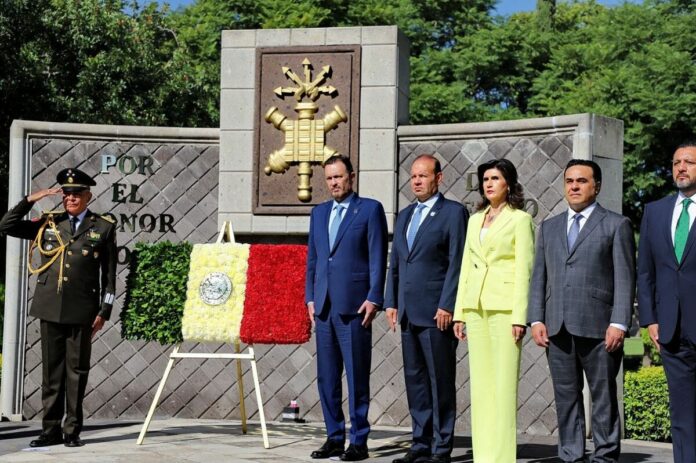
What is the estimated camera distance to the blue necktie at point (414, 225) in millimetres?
7794

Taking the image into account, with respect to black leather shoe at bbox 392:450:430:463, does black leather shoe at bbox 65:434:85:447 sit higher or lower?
lower

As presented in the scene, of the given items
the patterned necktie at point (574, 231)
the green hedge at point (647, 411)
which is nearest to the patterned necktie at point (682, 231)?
the patterned necktie at point (574, 231)

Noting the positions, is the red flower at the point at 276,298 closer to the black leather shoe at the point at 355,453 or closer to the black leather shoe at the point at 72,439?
the black leather shoe at the point at 355,453

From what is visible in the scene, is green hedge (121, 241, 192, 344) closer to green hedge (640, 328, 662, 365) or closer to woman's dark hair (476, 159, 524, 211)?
woman's dark hair (476, 159, 524, 211)

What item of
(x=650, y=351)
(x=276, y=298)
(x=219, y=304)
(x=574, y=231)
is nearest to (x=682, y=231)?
(x=574, y=231)

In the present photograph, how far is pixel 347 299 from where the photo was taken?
802 cm

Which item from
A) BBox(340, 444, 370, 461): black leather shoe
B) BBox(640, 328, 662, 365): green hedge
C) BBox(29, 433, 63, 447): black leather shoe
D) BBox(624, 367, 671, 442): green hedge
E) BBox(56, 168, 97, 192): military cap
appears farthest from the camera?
BBox(640, 328, 662, 365): green hedge

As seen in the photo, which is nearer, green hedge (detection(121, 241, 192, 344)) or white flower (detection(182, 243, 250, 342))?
white flower (detection(182, 243, 250, 342))

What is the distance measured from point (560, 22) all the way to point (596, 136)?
3078 centimetres

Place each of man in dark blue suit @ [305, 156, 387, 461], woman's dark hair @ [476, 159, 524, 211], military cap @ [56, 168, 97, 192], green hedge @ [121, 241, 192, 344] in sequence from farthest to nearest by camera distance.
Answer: green hedge @ [121, 241, 192, 344]
military cap @ [56, 168, 97, 192]
man in dark blue suit @ [305, 156, 387, 461]
woman's dark hair @ [476, 159, 524, 211]

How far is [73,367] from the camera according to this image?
862 cm

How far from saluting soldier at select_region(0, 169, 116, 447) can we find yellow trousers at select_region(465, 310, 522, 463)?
305cm

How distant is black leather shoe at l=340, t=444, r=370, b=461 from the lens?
7.79 meters

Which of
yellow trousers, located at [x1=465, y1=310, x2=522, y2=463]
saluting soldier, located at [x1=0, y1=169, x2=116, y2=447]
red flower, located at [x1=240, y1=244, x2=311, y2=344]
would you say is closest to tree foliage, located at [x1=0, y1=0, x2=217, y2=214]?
saluting soldier, located at [x1=0, y1=169, x2=116, y2=447]
